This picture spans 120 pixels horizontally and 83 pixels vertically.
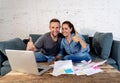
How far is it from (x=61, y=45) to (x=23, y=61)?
0.95 metres

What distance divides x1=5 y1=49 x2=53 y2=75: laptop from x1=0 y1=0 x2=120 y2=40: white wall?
2028 millimetres

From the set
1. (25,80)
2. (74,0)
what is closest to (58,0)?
(74,0)

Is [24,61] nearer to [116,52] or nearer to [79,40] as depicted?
[79,40]

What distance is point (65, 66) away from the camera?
5.62 feet

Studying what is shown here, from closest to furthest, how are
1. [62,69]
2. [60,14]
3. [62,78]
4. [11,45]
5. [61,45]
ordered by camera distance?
1. [62,78]
2. [62,69]
3. [61,45]
4. [11,45]
5. [60,14]

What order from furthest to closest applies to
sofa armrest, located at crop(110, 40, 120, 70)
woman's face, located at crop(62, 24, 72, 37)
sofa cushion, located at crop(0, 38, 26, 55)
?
sofa armrest, located at crop(110, 40, 120, 70) → sofa cushion, located at crop(0, 38, 26, 55) → woman's face, located at crop(62, 24, 72, 37)

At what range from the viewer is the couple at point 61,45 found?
2137 millimetres

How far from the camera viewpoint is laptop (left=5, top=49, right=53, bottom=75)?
1.46m

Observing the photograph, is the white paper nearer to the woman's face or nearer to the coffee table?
the coffee table

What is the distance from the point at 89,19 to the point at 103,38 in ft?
2.52

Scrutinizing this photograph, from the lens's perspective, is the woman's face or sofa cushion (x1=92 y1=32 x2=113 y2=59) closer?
the woman's face

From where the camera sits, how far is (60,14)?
138 inches

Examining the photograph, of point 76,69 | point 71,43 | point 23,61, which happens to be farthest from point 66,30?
point 23,61

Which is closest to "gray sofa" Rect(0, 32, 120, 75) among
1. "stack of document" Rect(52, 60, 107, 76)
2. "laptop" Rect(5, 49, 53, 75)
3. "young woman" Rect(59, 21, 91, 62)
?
"young woman" Rect(59, 21, 91, 62)
